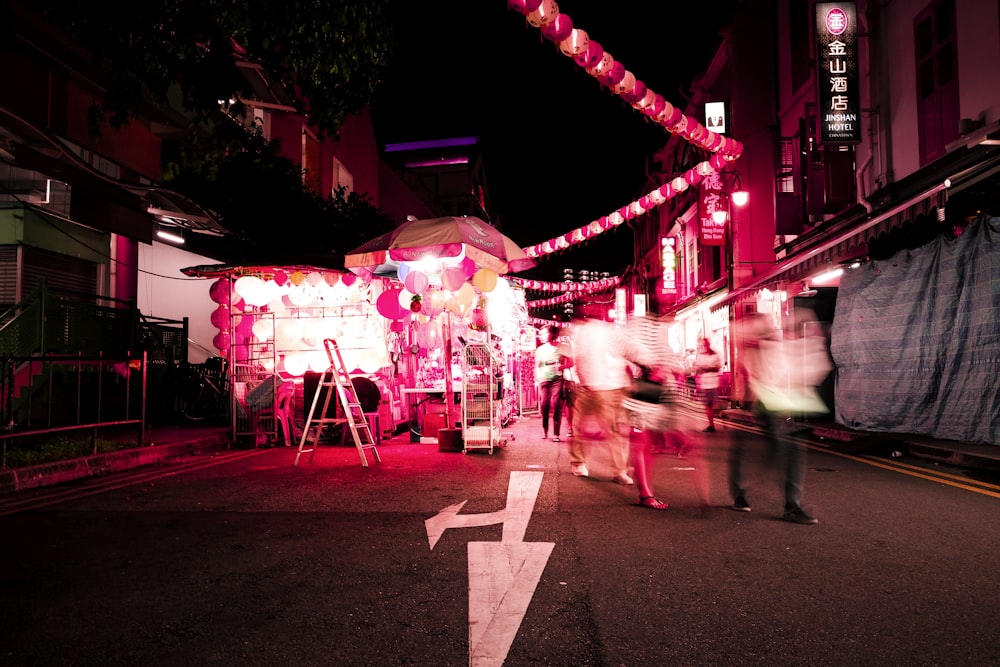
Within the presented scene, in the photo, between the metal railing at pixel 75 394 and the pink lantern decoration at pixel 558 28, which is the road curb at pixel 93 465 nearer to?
the metal railing at pixel 75 394

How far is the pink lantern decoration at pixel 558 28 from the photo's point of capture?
7845 mm

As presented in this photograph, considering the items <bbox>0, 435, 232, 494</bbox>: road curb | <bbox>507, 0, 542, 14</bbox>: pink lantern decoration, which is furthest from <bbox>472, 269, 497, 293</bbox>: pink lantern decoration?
<bbox>0, 435, 232, 494</bbox>: road curb

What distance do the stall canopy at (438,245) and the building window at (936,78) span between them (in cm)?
797

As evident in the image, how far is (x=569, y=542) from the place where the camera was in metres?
4.84

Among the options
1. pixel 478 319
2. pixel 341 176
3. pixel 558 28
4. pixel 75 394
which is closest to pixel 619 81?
pixel 558 28

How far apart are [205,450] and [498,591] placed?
8690 millimetres

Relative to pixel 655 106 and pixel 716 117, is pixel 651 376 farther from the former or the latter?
pixel 716 117

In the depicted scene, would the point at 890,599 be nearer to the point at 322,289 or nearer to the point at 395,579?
the point at 395,579

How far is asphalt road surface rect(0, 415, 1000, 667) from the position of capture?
2.99 metres

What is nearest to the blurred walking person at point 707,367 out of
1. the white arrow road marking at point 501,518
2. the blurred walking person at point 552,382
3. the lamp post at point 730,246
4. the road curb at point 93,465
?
the blurred walking person at point 552,382

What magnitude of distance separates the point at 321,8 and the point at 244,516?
5.10m

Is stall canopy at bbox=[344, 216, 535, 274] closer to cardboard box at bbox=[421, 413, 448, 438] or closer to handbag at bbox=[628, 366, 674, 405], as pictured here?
cardboard box at bbox=[421, 413, 448, 438]

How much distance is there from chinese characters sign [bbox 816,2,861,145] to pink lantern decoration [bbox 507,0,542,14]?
8.46 metres

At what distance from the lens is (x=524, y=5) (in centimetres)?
727
